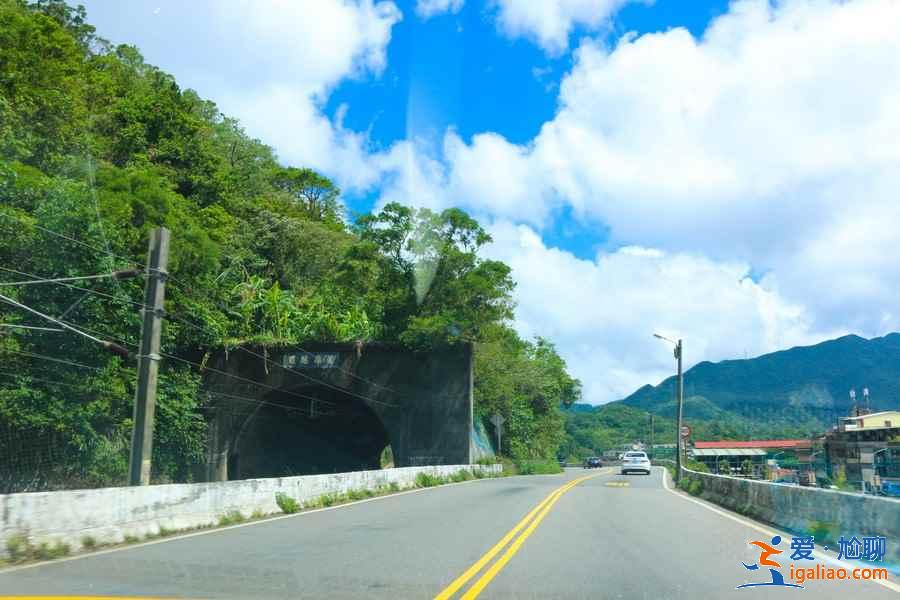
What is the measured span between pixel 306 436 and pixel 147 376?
39.8m

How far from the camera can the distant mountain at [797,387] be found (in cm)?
7381

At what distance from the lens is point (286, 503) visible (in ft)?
57.8

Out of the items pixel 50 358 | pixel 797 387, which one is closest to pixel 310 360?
pixel 50 358

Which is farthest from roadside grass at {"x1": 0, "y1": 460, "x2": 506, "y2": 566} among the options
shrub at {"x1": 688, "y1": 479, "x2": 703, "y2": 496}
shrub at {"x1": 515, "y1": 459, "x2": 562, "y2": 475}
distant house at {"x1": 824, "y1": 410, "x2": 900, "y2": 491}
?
shrub at {"x1": 515, "y1": 459, "x2": 562, "y2": 475}

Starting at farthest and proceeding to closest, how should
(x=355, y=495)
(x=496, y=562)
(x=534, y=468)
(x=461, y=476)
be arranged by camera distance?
(x=534, y=468)
(x=461, y=476)
(x=355, y=495)
(x=496, y=562)

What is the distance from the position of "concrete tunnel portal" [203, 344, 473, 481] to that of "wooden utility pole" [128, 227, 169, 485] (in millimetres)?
27543

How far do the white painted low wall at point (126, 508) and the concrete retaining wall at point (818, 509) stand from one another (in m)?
10.4

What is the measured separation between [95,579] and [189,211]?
1455 inches

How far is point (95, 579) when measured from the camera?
28.1 feet

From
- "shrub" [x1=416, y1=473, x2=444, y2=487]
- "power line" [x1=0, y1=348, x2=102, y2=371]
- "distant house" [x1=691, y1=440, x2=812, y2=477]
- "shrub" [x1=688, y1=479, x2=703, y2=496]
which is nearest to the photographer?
"shrub" [x1=688, y1=479, x2=703, y2=496]

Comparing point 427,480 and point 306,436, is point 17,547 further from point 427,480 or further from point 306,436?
point 306,436

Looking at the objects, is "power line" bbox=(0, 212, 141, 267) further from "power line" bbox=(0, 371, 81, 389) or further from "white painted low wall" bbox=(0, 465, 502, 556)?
"white painted low wall" bbox=(0, 465, 502, 556)

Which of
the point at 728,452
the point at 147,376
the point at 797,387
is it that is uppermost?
the point at 797,387

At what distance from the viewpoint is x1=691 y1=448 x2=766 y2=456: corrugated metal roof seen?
4998 cm
